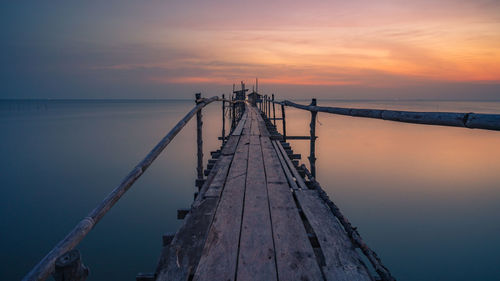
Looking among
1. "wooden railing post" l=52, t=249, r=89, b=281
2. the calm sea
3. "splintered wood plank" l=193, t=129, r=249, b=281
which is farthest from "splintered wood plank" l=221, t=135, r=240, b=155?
"wooden railing post" l=52, t=249, r=89, b=281

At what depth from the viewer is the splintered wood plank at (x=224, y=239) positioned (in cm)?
181

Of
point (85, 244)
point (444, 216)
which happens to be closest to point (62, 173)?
point (85, 244)

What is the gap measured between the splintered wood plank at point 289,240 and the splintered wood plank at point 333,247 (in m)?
0.10

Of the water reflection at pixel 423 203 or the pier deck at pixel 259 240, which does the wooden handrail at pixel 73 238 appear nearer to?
the pier deck at pixel 259 240

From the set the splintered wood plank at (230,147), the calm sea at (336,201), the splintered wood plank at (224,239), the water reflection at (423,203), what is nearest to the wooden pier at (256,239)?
the splintered wood plank at (224,239)

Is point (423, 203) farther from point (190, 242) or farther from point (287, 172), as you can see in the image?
point (190, 242)

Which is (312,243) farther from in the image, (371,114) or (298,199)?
(371,114)

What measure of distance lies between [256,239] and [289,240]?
0.29 meters

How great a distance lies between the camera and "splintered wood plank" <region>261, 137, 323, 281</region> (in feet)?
5.96

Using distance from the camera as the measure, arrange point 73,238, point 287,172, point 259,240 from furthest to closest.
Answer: point 287,172 → point 259,240 → point 73,238

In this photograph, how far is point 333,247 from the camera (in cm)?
210

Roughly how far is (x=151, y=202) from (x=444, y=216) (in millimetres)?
10810

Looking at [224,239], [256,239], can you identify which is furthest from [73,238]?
[256,239]

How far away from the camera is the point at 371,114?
2.92m
